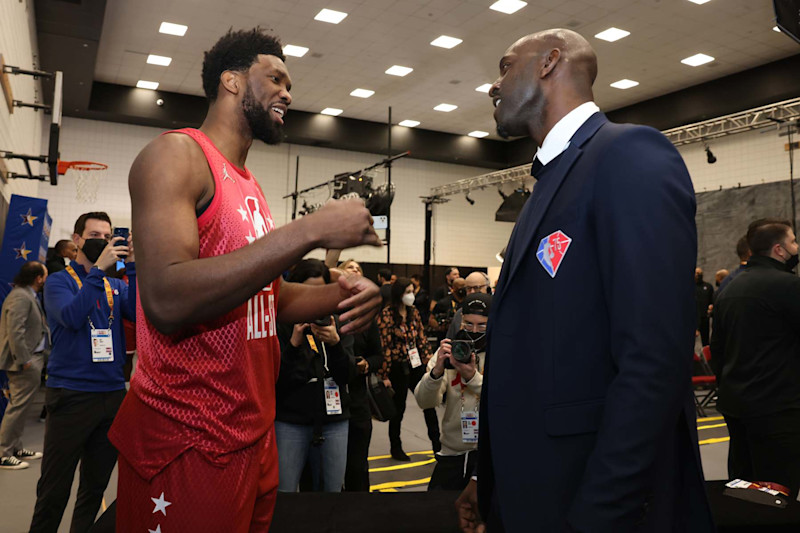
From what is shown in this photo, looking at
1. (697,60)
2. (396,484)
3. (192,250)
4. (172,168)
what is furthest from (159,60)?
(192,250)

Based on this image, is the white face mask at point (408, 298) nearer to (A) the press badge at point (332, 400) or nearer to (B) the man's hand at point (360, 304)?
(A) the press badge at point (332, 400)

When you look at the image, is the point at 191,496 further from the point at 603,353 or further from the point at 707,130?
the point at 707,130

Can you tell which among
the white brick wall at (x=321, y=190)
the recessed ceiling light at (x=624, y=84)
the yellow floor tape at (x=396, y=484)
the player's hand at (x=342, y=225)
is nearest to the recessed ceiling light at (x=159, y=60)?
the white brick wall at (x=321, y=190)

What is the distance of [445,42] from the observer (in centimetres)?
1158

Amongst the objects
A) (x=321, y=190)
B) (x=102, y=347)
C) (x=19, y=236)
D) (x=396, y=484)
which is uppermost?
(x=321, y=190)

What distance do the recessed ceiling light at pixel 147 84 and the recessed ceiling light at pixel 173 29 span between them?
2.93 metres

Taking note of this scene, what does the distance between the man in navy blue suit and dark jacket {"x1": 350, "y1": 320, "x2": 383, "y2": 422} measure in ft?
8.15

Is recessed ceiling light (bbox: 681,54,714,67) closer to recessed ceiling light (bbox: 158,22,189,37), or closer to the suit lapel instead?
recessed ceiling light (bbox: 158,22,189,37)

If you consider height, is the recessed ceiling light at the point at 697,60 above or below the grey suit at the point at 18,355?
above

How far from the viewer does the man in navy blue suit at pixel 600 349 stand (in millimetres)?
1134

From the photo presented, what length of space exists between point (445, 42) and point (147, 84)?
7219 millimetres

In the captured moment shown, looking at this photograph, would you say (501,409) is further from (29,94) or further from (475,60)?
(475,60)

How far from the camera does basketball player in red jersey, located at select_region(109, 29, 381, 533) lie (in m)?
1.08

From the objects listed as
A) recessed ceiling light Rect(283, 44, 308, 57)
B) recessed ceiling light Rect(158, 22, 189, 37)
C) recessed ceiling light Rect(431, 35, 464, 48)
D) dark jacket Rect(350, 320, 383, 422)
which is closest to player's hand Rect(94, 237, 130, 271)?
dark jacket Rect(350, 320, 383, 422)
